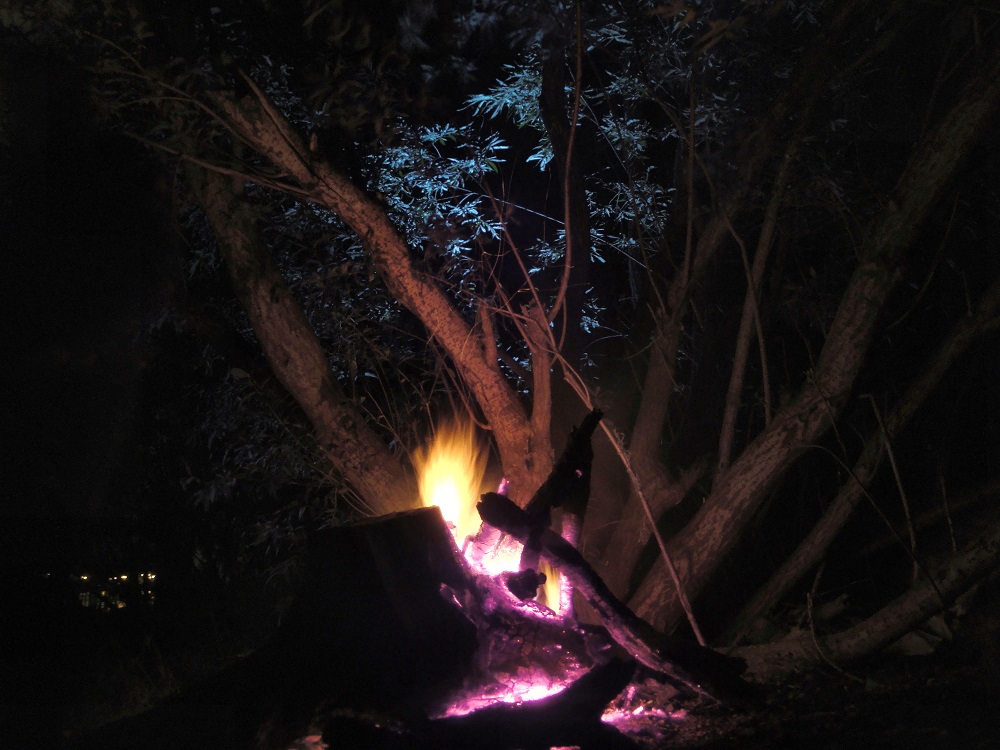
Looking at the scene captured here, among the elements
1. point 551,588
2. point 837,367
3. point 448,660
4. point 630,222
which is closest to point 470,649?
point 448,660

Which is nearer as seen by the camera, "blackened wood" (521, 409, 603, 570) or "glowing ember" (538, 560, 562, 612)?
"blackened wood" (521, 409, 603, 570)

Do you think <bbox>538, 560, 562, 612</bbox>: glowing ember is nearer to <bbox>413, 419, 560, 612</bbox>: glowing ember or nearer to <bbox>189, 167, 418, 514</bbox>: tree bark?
<bbox>413, 419, 560, 612</bbox>: glowing ember

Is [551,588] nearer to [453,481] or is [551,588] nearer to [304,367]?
[453,481]

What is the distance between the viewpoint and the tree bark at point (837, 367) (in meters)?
3.45

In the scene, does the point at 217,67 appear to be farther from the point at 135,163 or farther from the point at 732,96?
the point at 732,96

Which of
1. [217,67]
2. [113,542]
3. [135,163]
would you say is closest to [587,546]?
[217,67]

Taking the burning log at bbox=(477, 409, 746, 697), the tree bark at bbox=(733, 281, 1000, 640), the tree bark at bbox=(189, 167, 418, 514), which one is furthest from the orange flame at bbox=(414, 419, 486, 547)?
the tree bark at bbox=(733, 281, 1000, 640)

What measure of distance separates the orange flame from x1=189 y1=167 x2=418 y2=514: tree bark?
0.13 meters

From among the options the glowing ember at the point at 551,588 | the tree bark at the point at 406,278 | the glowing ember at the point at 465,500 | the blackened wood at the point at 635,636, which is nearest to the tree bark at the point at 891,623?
the blackened wood at the point at 635,636

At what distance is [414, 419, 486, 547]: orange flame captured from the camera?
4223 millimetres

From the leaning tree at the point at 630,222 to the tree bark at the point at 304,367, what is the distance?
15 mm

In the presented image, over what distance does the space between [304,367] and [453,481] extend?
3.46 feet

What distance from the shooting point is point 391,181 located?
587 centimetres

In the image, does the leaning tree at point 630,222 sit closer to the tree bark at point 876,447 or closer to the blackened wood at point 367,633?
the tree bark at point 876,447
